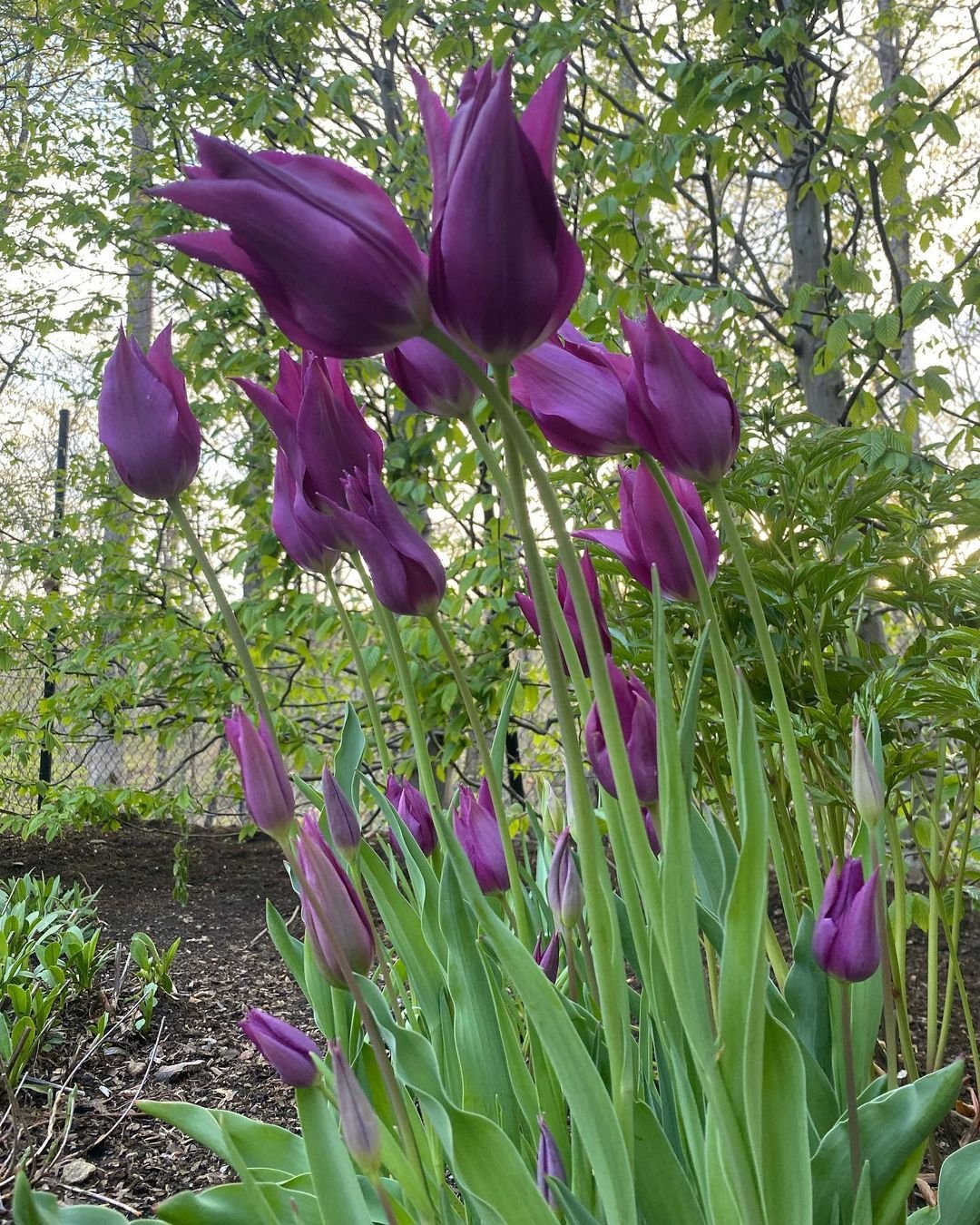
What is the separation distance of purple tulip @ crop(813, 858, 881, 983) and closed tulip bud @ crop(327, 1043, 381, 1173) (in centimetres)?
26

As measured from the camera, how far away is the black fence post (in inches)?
126

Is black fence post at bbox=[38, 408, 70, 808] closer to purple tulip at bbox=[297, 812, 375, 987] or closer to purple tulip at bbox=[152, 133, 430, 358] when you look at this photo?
purple tulip at bbox=[297, 812, 375, 987]

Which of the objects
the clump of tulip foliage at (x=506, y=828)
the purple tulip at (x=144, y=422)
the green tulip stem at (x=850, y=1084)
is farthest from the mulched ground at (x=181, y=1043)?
the purple tulip at (x=144, y=422)

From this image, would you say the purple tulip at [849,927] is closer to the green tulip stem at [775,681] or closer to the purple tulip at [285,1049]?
the green tulip stem at [775,681]

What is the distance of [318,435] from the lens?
55 centimetres

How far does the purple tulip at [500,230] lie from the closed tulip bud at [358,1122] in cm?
36

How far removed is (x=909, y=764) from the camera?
2.98ft

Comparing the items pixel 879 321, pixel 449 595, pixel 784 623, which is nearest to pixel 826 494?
pixel 784 623

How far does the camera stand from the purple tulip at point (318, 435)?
541mm

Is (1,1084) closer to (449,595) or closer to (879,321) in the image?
(449,595)

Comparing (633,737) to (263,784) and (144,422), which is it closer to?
(263,784)

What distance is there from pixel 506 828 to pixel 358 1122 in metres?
0.21

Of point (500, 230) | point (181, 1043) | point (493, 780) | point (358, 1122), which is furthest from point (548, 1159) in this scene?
point (181, 1043)

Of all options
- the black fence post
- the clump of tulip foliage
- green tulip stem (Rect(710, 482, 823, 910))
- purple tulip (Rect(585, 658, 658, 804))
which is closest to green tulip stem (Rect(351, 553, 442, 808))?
the clump of tulip foliage
